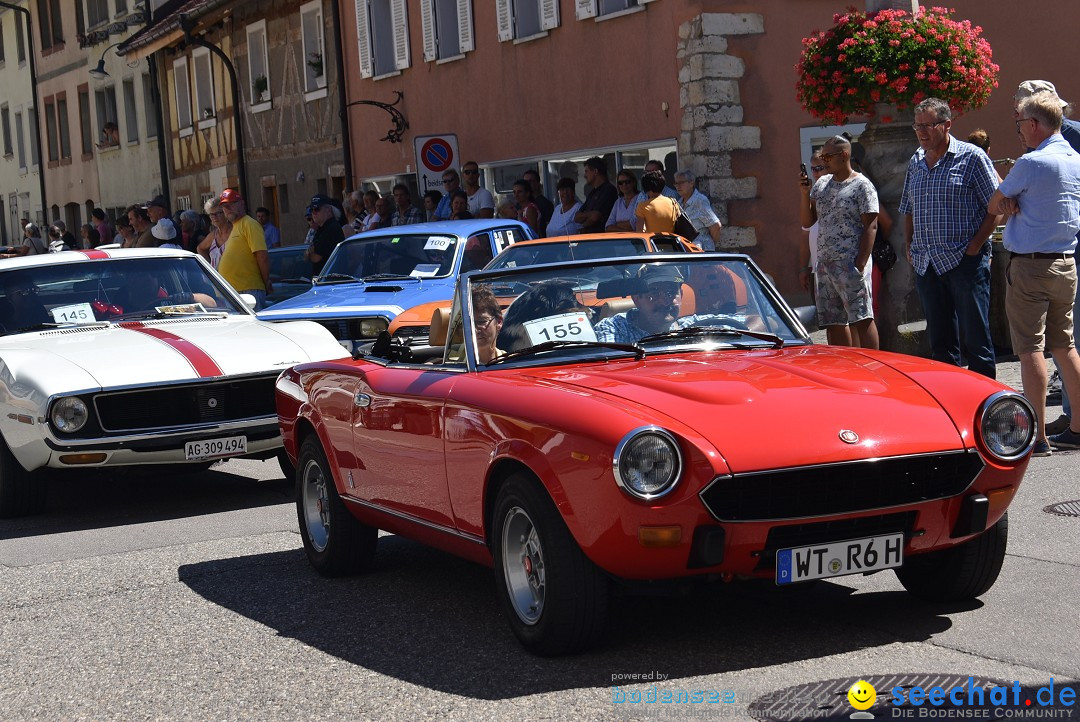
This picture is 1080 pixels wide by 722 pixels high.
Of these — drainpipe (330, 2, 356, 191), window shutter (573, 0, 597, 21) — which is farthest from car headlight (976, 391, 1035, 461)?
drainpipe (330, 2, 356, 191)

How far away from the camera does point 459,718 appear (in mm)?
4801

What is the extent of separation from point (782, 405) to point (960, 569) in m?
1.02

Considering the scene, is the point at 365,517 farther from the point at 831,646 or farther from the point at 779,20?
the point at 779,20

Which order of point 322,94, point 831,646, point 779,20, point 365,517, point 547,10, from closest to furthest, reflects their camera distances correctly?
point 831,646 < point 365,517 < point 779,20 < point 547,10 < point 322,94

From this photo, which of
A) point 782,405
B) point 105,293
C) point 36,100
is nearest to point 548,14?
point 105,293

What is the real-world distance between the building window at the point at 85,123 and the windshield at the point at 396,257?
34065 millimetres

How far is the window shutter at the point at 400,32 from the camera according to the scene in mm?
26797

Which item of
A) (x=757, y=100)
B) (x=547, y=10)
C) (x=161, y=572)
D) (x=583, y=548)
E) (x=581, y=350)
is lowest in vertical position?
(x=161, y=572)

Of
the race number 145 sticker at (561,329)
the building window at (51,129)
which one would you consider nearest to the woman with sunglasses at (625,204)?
the race number 145 sticker at (561,329)

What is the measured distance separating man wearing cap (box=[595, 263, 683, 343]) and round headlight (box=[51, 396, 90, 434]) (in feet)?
13.4

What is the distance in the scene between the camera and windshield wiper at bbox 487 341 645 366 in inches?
240

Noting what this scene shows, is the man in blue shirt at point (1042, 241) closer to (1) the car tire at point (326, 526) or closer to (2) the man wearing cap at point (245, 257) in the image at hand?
(1) the car tire at point (326, 526)

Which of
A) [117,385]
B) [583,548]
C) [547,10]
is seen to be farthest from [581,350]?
[547,10]

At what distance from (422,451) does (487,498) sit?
2.02 ft
